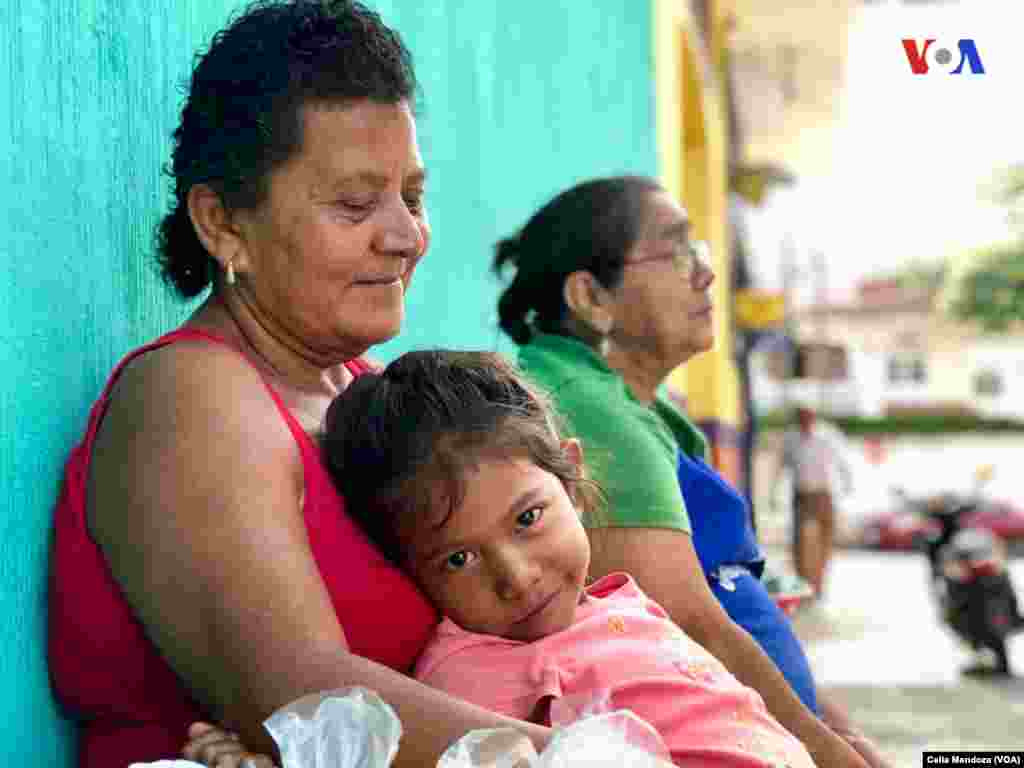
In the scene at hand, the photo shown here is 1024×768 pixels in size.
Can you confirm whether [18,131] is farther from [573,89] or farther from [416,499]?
[573,89]

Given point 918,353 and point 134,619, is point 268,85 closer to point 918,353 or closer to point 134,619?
point 134,619

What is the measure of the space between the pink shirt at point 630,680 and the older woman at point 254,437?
6.1 inches

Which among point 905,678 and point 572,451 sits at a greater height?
point 572,451

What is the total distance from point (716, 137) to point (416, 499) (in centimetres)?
1487

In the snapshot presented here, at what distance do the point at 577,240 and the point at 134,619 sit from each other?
5.71 feet

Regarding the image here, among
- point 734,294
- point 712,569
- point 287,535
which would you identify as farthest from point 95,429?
point 734,294

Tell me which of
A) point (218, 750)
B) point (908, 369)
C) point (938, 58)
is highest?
point (938, 58)

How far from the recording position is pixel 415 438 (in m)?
2.20

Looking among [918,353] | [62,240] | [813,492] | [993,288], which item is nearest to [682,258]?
[62,240]

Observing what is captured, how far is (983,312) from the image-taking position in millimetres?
33062

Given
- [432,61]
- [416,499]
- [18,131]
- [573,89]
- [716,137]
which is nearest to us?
[18,131]

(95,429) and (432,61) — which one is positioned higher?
(432,61)

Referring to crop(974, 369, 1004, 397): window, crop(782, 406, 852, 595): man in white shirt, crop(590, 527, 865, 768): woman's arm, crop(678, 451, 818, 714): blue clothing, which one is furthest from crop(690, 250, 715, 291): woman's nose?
crop(974, 369, 1004, 397): window

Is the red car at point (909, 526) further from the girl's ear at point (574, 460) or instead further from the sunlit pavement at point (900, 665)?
the girl's ear at point (574, 460)
